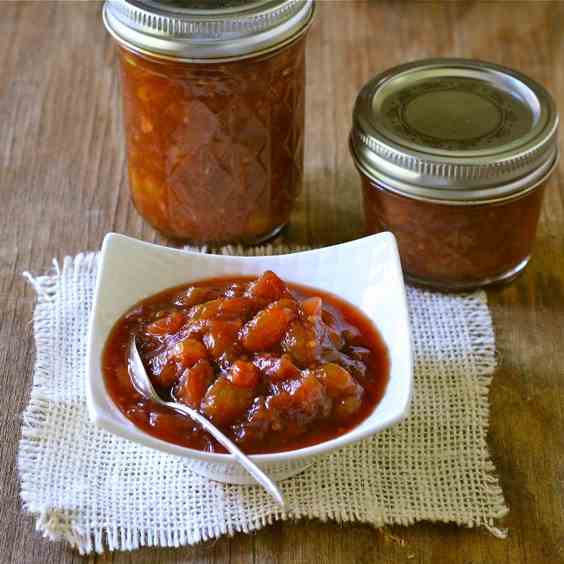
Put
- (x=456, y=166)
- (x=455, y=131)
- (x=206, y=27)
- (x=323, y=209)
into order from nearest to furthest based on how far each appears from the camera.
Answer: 1. (x=206, y=27)
2. (x=456, y=166)
3. (x=455, y=131)
4. (x=323, y=209)

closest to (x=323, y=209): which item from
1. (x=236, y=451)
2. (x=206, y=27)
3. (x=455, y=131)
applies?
(x=455, y=131)

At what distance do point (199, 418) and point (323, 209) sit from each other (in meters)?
1.03

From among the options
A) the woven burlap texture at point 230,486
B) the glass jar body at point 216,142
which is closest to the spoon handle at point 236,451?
the woven burlap texture at point 230,486

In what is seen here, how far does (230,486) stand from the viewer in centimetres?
190

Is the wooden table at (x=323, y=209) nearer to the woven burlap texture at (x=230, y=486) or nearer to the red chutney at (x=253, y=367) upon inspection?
the woven burlap texture at (x=230, y=486)

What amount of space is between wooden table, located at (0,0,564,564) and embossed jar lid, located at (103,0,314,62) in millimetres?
569

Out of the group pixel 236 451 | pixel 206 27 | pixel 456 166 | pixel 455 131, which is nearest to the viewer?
pixel 236 451

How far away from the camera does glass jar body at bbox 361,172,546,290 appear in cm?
224

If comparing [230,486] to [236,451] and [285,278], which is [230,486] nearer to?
[236,451]

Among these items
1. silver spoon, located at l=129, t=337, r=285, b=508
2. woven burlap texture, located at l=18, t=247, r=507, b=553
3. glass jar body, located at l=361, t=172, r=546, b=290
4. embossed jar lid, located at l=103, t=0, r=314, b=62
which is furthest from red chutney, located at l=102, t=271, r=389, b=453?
embossed jar lid, located at l=103, t=0, r=314, b=62

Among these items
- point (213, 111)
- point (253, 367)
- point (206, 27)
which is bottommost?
point (253, 367)

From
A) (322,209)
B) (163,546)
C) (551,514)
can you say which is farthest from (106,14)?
(551,514)

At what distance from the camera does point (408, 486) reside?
6.26ft

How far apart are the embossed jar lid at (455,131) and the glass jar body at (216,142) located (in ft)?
0.65
